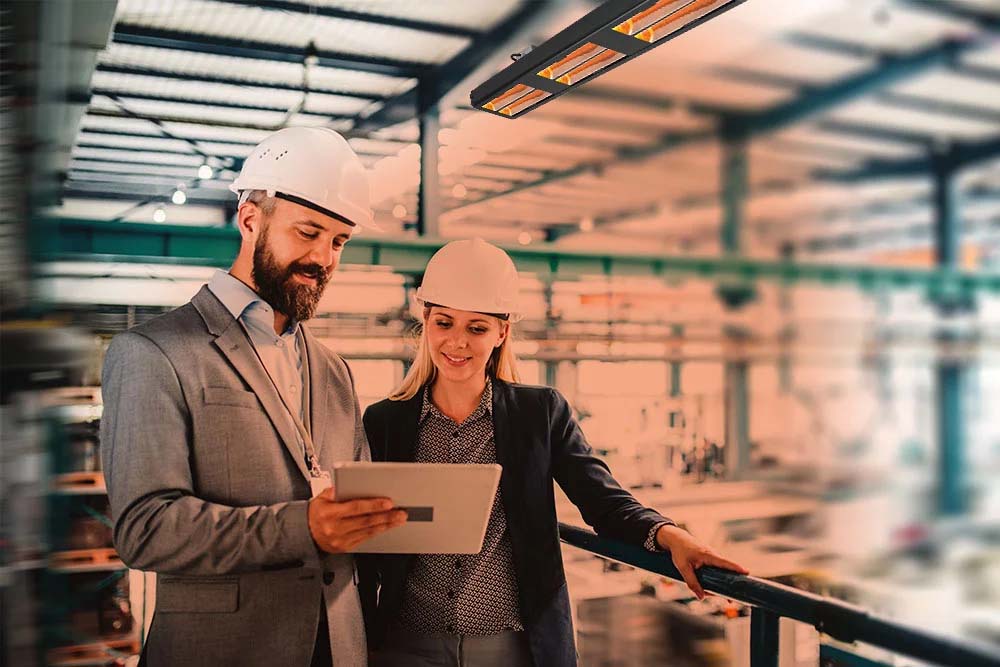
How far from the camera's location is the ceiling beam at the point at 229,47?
723 cm

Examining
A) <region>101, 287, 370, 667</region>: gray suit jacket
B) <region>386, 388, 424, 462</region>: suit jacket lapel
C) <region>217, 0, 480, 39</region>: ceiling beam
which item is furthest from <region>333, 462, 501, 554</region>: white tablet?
<region>217, 0, 480, 39</region>: ceiling beam

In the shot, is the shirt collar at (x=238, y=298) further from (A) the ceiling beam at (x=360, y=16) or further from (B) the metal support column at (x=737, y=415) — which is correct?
(B) the metal support column at (x=737, y=415)

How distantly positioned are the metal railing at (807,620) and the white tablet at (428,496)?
0.49 m

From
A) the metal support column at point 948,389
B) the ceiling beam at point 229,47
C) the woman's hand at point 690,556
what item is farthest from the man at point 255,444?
the metal support column at point 948,389

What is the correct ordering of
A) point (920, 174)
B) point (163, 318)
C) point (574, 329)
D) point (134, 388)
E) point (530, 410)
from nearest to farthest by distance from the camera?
point (134, 388) < point (163, 318) < point (530, 410) < point (574, 329) < point (920, 174)

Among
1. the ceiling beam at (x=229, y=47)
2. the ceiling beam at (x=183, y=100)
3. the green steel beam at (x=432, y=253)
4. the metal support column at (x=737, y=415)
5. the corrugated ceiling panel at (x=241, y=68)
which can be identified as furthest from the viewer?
the metal support column at (x=737, y=415)

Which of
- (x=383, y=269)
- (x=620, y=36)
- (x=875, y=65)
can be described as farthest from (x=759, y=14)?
(x=620, y=36)

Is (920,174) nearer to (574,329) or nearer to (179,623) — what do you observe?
(574,329)

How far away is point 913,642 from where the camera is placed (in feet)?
4.32

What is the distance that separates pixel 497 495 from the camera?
2.05 meters

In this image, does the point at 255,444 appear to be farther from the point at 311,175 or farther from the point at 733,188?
the point at 733,188

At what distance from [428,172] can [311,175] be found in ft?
24.2

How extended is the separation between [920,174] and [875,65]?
4.40 m

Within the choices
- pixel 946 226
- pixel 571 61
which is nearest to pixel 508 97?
pixel 571 61
